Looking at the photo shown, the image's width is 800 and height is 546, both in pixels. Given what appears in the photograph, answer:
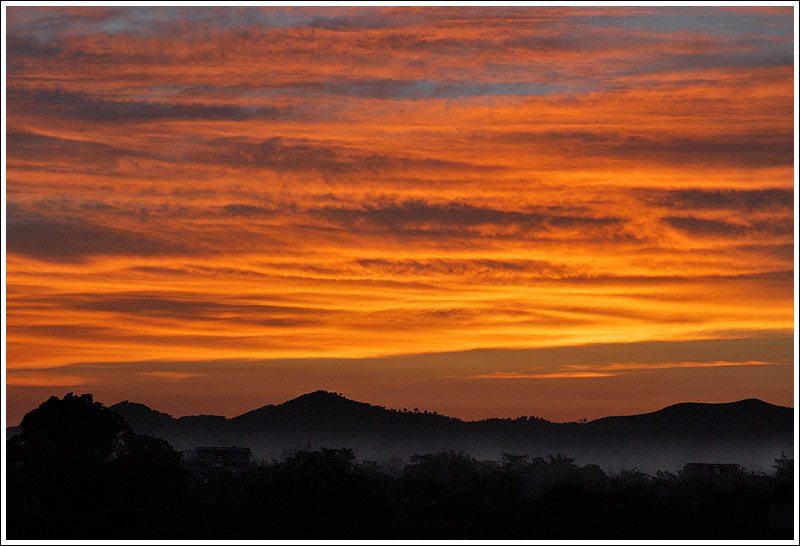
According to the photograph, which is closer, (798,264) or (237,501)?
(798,264)

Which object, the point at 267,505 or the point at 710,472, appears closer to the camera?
the point at 267,505

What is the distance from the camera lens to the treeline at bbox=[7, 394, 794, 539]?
6650cm

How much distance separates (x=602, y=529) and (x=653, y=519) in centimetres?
480

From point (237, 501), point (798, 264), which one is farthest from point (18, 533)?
point (798, 264)

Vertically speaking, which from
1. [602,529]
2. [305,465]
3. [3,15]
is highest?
[3,15]

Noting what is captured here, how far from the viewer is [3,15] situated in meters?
25.7

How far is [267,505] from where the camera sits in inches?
3118

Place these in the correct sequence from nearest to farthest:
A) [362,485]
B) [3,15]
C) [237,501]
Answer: [3,15] → [362,485] → [237,501]

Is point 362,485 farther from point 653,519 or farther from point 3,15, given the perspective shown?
point 3,15

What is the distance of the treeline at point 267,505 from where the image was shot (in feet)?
218

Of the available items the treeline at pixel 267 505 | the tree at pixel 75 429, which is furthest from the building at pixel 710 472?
the tree at pixel 75 429

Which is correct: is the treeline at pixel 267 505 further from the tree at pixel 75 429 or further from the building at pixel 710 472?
the building at pixel 710 472

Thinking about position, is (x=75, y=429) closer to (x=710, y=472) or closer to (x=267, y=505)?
(x=267, y=505)

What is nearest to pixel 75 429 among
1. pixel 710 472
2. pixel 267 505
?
pixel 267 505
